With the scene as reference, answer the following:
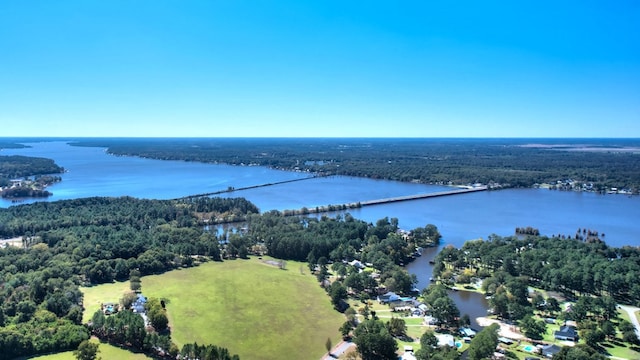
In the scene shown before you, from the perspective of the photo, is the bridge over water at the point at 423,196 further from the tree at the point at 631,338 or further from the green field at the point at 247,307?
the tree at the point at 631,338

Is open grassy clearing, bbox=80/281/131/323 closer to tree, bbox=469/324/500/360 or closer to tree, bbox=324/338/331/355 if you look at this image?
tree, bbox=324/338/331/355

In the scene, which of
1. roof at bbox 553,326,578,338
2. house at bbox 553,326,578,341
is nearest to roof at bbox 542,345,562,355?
house at bbox 553,326,578,341

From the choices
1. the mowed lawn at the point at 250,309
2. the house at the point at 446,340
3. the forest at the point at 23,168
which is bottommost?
the mowed lawn at the point at 250,309

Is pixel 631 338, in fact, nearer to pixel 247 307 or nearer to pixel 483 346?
pixel 483 346

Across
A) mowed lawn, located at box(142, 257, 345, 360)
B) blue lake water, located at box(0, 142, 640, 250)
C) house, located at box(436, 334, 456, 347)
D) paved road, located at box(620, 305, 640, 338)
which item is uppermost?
house, located at box(436, 334, 456, 347)

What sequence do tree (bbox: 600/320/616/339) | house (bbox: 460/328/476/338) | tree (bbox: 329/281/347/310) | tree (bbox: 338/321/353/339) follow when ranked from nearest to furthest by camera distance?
1. tree (bbox: 600/320/616/339)
2. tree (bbox: 338/321/353/339)
3. house (bbox: 460/328/476/338)
4. tree (bbox: 329/281/347/310)

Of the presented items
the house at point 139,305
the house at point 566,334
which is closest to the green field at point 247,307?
the house at point 139,305
